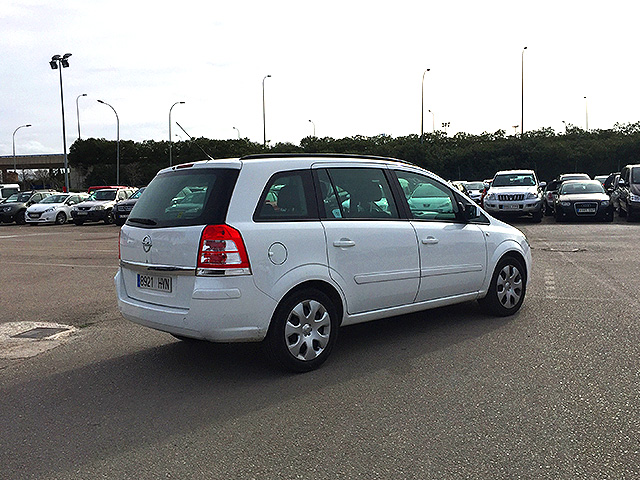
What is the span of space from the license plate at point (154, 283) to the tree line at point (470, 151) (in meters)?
46.7

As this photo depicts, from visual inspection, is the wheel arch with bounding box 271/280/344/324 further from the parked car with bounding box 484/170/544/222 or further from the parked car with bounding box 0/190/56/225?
the parked car with bounding box 0/190/56/225

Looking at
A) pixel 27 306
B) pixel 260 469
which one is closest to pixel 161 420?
pixel 260 469

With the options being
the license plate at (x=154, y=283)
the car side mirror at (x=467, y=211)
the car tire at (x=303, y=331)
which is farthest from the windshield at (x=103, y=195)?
the car tire at (x=303, y=331)

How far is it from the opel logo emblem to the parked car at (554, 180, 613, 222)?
64.3ft

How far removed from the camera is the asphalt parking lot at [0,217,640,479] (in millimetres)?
3744

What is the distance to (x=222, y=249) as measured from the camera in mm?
5051

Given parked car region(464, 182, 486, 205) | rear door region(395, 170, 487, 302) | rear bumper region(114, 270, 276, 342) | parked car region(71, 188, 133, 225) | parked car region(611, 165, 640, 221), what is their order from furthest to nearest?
parked car region(464, 182, 486, 205) < parked car region(71, 188, 133, 225) < parked car region(611, 165, 640, 221) < rear door region(395, 170, 487, 302) < rear bumper region(114, 270, 276, 342)

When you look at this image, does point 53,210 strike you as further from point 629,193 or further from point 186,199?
point 186,199

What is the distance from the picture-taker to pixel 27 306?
8836 millimetres

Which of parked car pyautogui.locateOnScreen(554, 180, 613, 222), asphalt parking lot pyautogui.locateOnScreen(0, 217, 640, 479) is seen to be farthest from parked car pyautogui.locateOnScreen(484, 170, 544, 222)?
asphalt parking lot pyautogui.locateOnScreen(0, 217, 640, 479)

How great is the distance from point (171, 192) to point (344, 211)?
1.42 metres

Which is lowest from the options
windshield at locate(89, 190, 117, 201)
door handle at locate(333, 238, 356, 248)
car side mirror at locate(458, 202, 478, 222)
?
door handle at locate(333, 238, 356, 248)

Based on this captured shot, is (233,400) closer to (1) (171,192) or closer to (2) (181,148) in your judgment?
(1) (171,192)

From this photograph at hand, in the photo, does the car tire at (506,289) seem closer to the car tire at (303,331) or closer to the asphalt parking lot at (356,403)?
the asphalt parking lot at (356,403)
